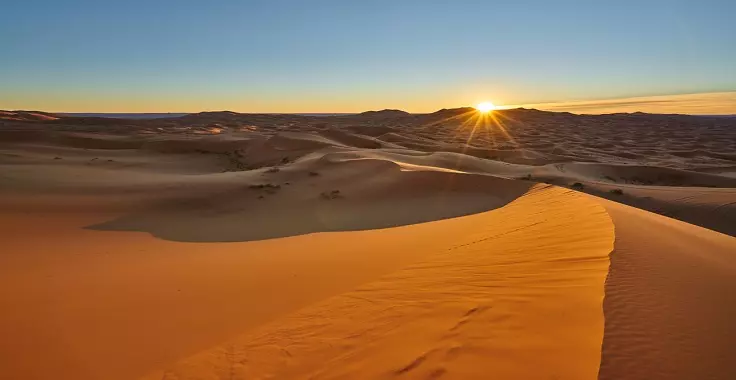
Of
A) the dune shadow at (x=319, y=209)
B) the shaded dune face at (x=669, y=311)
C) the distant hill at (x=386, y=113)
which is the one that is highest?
the distant hill at (x=386, y=113)

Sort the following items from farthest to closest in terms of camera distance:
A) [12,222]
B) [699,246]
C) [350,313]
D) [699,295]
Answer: [12,222] → [699,246] → [350,313] → [699,295]

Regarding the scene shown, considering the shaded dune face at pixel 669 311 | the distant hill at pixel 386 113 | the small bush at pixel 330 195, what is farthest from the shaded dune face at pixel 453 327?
the distant hill at pixel 386 113

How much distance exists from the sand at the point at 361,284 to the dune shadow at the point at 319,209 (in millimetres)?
80

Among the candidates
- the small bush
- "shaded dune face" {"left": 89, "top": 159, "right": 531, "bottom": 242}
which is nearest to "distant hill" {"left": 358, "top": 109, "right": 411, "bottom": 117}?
"shaded dune face" {"left": 89, "top": 159, "right": 531, "bottom": 242}

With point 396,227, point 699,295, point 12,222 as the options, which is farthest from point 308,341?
point 12,222

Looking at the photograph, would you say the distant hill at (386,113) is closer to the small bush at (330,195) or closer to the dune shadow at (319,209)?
the dune shadow at (319,209)

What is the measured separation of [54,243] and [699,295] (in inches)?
343

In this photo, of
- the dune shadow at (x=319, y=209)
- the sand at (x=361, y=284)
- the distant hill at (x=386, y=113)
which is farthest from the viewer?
the distant hill at (x=386, y=113)

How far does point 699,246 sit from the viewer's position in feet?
17.0

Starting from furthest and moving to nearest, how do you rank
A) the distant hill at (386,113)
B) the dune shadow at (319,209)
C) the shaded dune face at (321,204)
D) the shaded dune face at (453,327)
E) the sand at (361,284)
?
the distant hill at (386,113) → the shaded dune face at (321,204) → the dune shadow at (319,209) → the sand at (361,284) → the shaded dune face at (453,327)

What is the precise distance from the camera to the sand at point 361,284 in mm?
3018

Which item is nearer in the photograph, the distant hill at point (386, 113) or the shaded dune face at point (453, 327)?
the shaded dune face at point (453, 327)

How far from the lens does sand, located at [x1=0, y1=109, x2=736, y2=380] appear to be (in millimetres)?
3018

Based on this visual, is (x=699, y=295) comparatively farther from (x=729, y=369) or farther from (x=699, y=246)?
(x=699, y=246)
